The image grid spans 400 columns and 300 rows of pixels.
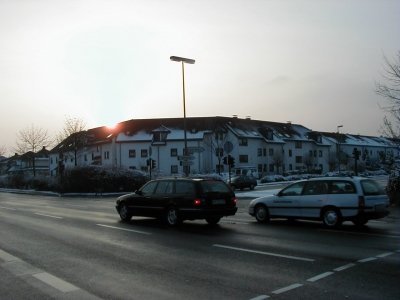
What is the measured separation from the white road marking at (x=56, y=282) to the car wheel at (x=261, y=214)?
934 centimetres

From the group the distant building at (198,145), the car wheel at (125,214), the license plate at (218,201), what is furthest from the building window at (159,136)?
the license plate at (218,201)

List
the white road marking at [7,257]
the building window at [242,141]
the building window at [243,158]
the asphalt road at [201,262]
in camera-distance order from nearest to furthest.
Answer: the asphalt road at [201,262] → the white road marking at [7,257] → the building window at [243,158] → the building window at [242,141]

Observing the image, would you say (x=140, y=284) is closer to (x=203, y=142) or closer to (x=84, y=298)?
(x=84, y=298)

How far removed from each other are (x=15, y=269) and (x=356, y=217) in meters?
9.30

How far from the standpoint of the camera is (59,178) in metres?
48.2

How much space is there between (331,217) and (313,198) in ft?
2.64

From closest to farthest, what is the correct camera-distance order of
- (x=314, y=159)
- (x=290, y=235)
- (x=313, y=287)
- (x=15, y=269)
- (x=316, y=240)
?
(x=313, y=287) → (x=15, y=269) → (x=316, y=240) → (x=290, y=235) → (x=314, y=159)

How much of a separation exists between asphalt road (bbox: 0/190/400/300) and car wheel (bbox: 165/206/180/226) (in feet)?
1.93

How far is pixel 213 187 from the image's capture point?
15695mm

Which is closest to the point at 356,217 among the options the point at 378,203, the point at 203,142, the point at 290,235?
the point at 378,203

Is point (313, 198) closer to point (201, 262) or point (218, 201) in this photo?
point (218, 201)

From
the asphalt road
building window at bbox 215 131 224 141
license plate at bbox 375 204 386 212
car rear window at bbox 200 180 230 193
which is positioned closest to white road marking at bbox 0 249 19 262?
the asphalt road

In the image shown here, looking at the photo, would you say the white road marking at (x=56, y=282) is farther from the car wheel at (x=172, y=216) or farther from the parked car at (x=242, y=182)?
the parked car at (x=242, y=182)

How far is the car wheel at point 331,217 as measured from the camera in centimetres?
1434
